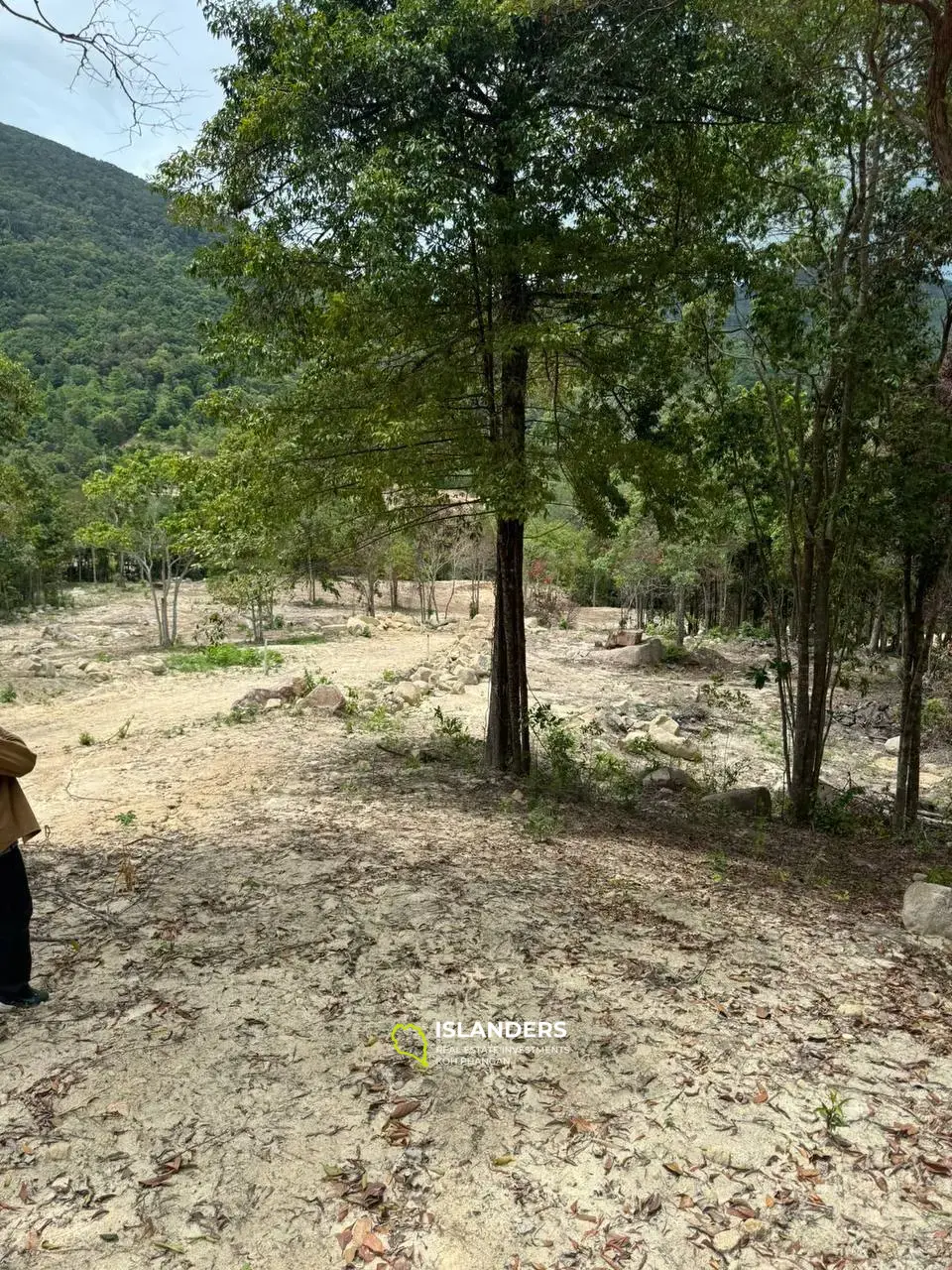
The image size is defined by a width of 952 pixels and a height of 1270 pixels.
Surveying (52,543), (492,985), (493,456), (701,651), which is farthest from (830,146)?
(52,543)

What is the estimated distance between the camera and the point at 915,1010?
384cm

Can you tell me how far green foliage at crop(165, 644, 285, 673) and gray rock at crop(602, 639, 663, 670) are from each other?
9.52m

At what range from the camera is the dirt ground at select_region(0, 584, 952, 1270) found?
243 centimetres

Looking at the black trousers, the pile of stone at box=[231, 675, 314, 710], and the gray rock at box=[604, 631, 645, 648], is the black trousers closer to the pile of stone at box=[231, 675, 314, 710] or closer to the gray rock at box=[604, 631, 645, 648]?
the pile of stone at box=[231, 675, 314, 710]

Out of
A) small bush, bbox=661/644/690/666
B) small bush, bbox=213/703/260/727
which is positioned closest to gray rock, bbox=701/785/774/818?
small bush, bbox=213/703/260/727

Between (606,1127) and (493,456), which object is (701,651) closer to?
(493,456)

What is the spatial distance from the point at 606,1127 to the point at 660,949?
1.51m

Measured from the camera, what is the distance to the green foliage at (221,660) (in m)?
17.4

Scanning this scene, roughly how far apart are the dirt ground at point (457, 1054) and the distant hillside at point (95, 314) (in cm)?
6190

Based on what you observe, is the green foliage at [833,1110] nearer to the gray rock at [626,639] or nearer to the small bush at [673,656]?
the small bush at [673,656]

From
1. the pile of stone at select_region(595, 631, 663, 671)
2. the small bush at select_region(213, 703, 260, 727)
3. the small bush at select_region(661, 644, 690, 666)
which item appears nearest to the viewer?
the small bush at select_region(213, 703, 260, 727)

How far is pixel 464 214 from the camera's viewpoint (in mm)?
5484

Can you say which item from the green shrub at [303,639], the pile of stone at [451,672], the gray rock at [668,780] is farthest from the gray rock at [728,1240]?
the green shrub at [303,639]

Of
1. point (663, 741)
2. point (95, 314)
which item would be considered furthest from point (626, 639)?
point (95, 314)
